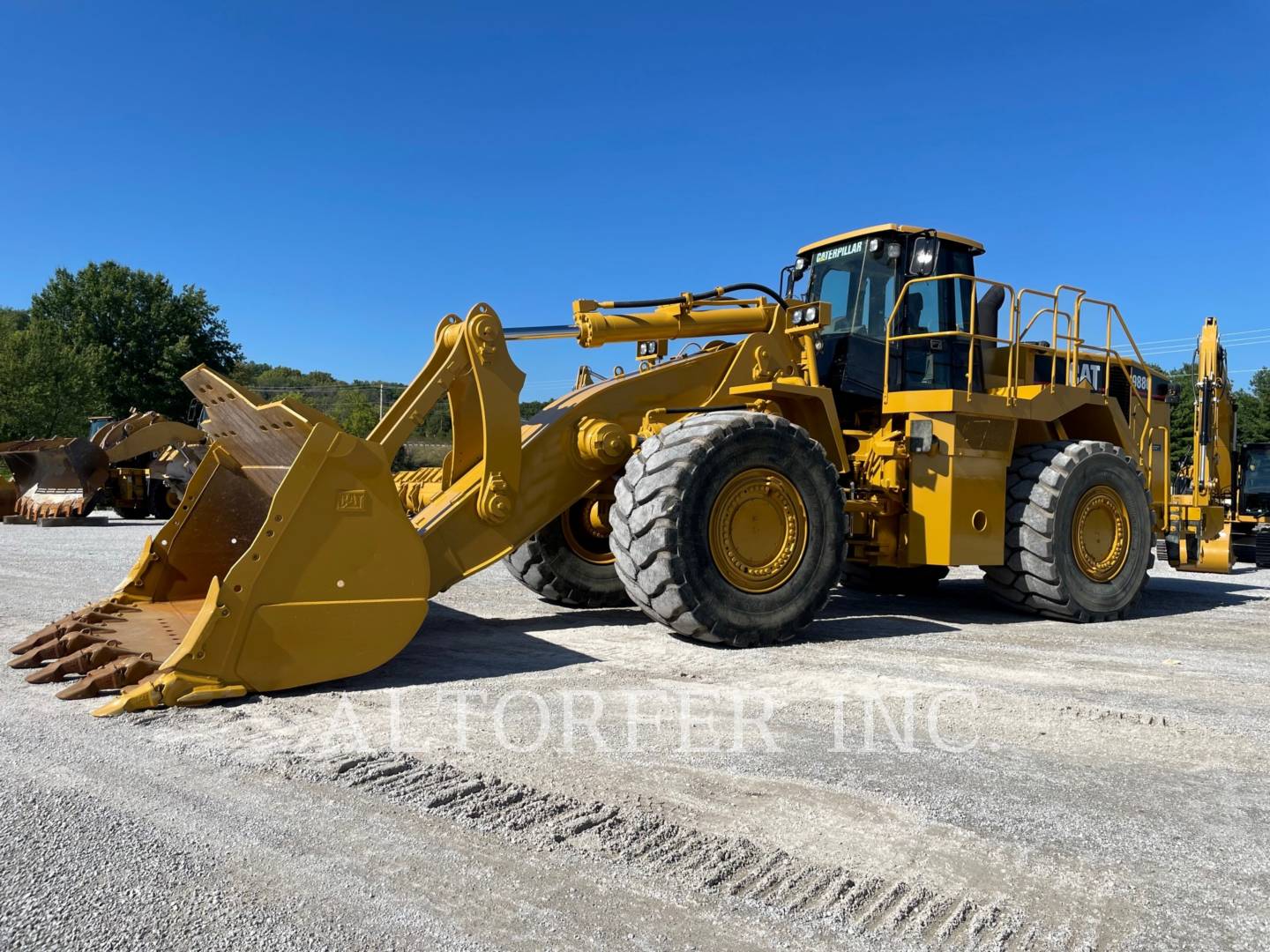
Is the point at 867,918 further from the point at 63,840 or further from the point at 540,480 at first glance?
the point at 540,480

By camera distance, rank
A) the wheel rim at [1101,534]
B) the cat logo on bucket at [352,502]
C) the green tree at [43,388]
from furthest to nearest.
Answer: the green tree at [43,388] < the wheel rim at [1101,534] < the cat logo on bucket at [352,502]

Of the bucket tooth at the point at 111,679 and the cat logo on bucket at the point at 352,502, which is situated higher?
the cat logo on bucket at the point at 352,502

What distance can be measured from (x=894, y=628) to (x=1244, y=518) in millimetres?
13123

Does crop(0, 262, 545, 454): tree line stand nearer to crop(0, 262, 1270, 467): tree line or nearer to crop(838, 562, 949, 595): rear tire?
crop(0, 262, 1270, 467): tree line

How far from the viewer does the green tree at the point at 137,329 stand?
46750 mm

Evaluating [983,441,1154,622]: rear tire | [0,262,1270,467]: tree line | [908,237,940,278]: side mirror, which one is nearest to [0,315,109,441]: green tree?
[0,262,1270,467]: tree line

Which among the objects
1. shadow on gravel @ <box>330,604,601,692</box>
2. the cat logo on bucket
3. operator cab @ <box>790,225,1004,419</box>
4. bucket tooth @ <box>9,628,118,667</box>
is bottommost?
shadow on gravel @ <box>330,604,601,692</box>

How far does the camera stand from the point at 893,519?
25.5ft

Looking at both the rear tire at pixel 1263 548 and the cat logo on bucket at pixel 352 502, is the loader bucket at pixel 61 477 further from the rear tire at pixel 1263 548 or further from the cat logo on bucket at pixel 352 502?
the rear tire at pixel 1263 548

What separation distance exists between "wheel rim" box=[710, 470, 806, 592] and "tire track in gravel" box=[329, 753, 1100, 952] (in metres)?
3.03

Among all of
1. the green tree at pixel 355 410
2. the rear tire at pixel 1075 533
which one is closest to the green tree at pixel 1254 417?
the green tree at pixel 355 410

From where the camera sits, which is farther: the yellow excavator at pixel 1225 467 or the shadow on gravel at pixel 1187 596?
the yellow excavator at pixel 1225 467

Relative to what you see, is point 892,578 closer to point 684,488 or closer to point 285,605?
point 684,488

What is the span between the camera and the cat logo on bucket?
16.2 ft
